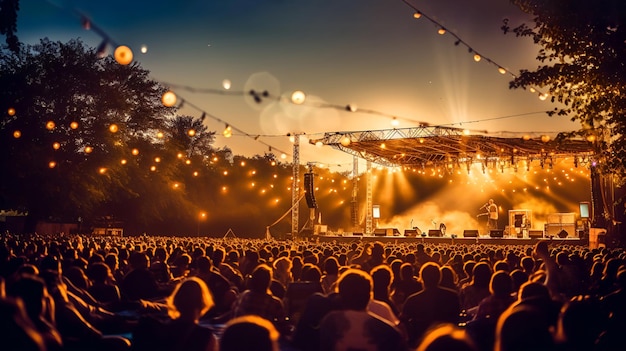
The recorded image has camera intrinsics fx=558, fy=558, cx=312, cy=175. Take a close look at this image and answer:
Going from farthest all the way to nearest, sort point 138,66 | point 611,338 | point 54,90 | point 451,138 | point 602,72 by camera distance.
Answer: point 138,66, point 54,90, point 451,138, point 602,72, point 611,338

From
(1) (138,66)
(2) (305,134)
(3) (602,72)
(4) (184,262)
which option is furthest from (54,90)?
(3) (602,72)

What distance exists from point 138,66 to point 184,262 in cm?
3429

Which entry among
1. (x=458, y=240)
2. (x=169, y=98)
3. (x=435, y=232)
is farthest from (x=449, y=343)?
(x=435, y=232)

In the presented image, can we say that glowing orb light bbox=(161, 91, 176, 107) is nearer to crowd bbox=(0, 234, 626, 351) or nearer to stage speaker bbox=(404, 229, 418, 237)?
crowd bbox=(0, 234, 626, 351)

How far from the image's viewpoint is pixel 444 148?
31891 millimetres

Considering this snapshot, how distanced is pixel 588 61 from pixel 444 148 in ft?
60.4

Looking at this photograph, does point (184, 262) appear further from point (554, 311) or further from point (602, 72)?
point (602, 72)

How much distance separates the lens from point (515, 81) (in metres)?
14.3

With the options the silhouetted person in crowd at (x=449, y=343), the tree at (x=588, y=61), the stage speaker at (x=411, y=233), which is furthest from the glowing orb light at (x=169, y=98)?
the stage speaker at (x=411, y=233)

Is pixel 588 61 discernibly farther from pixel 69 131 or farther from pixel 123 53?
pixel 69 131

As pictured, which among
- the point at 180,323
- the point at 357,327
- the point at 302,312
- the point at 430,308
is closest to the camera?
the point at 357,327

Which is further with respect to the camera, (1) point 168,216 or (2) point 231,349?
(1) point 168,216

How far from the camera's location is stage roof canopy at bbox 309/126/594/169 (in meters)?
27.8

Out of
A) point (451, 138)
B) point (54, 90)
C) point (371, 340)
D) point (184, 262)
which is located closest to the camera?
point (371, 340)
